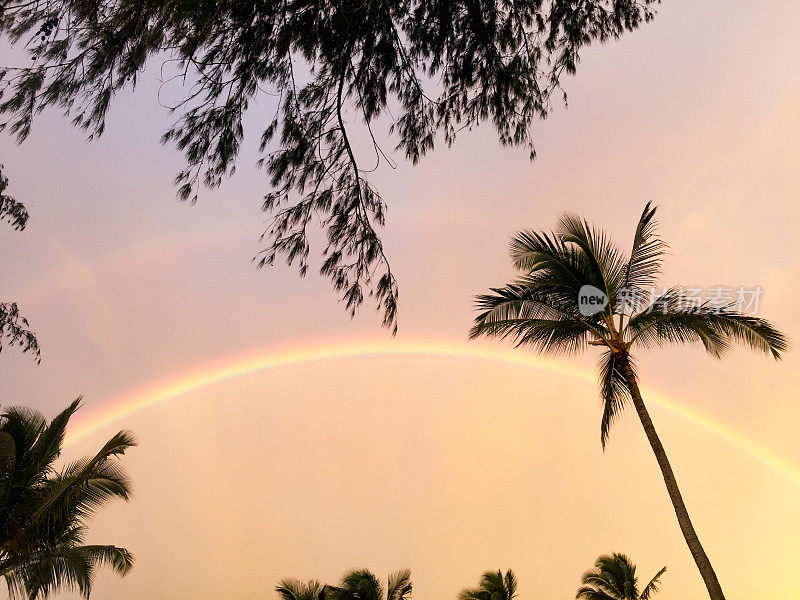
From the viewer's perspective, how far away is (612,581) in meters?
→ 22.9

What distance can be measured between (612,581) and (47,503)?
19.4 metres

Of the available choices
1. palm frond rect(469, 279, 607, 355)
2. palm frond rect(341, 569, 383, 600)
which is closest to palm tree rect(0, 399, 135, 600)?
palm frond rect(469, 279, 607, 355)

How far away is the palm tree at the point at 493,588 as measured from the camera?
974 inches

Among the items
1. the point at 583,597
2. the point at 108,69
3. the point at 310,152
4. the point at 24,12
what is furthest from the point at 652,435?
the point at 583,597

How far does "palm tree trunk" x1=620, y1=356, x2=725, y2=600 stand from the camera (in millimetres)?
8633

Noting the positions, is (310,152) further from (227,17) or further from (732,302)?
(732,302)

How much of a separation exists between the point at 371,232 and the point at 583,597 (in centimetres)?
2049

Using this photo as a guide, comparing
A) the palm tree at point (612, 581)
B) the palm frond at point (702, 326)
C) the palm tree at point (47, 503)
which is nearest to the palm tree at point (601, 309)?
the palm frond at point (702, 326)

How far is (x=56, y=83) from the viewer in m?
5.88

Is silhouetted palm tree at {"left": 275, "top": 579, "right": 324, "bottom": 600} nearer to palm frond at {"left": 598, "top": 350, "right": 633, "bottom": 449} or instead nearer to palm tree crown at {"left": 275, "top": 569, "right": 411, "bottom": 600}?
palm tree crown at {"left": 275, "top": 569, "right": 411, "bottom": 600}

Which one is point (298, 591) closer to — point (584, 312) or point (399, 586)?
point (399, 586)

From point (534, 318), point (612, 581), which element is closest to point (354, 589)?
point (612, 581)

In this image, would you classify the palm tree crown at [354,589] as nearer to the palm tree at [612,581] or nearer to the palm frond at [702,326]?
the palm tree at [612,581]

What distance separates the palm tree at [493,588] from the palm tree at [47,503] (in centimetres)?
1604
